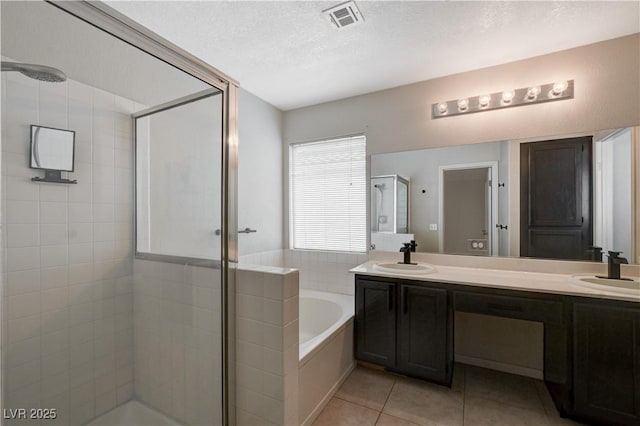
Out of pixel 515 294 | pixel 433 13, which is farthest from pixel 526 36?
pixel 515 294

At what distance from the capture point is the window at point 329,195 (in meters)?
2.87

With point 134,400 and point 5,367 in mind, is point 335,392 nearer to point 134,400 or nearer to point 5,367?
point 134,400

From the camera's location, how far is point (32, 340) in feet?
4.34

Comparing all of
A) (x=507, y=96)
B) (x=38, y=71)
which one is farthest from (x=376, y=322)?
(x=38, y=71)

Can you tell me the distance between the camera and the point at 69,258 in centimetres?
147

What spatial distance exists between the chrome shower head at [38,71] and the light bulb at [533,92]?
2.95m

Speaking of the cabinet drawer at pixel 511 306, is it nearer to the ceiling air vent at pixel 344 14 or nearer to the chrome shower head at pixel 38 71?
the ceiling air vent at pixel 344 14

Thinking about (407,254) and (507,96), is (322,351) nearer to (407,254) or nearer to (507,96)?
(407,254)

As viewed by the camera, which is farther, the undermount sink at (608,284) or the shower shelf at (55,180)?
the undermount sink at (608,284)

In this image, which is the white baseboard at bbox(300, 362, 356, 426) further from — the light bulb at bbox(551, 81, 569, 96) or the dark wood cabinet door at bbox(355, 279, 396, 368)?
the light bulb at bbox(551, 81, 569, 96)

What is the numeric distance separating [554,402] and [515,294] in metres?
0.81

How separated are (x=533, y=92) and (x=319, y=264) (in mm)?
2334

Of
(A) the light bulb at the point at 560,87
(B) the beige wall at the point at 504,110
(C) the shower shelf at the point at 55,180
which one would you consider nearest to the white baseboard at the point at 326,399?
(C) the shower shelf at the point at 55,180

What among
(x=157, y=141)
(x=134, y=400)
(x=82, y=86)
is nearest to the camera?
(x=82, y=86)
